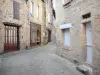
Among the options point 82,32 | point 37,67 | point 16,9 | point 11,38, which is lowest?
point 37,67

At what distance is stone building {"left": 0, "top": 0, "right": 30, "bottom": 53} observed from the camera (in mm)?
12406

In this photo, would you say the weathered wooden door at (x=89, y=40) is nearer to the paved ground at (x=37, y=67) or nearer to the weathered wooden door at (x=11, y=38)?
the paved ground at (x=37, y=67)

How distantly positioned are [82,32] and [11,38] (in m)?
7.78

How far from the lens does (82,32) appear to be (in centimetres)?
739

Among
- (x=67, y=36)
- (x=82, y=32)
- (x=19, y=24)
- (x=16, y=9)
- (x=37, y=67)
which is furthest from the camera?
(x=19, y=24)

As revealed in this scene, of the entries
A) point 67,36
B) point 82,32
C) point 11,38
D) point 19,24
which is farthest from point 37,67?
point 19,24

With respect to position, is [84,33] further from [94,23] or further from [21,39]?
[21,39]

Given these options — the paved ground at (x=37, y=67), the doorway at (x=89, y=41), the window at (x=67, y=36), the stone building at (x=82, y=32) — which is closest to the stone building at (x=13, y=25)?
the paved ground at (x=37, y=67)

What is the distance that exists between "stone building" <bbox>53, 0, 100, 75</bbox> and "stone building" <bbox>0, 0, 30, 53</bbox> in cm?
425

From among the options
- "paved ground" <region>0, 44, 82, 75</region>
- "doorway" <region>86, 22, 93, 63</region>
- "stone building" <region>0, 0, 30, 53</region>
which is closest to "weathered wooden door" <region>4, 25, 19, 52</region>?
"stone building" <region>0, 0, 30, 53</region>

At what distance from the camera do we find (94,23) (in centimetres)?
600

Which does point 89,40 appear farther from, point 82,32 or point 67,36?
point 67,36

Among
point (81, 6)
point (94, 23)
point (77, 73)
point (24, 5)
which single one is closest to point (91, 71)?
point (77, 73)

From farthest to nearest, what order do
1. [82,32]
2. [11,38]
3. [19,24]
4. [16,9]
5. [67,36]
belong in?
1. [19,24]
2. [16,9]
3. [11,38]
4. [67,36]
5. [82,32]
